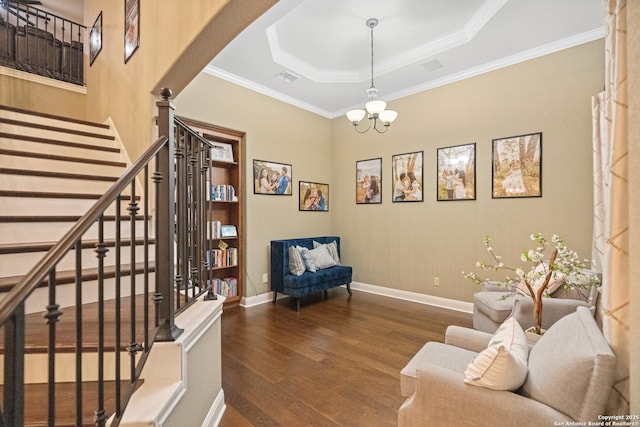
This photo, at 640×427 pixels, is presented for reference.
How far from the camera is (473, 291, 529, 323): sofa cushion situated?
2480 mm

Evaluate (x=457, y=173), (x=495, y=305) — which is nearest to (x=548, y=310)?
(x=495, y=305)

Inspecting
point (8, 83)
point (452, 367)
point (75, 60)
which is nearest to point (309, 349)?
point (452, 367)

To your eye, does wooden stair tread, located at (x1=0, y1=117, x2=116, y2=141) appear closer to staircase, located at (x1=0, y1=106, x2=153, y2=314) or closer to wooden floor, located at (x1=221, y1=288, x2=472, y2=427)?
staircase, located at (x1=0, y1=106, x2=153, y2=314)

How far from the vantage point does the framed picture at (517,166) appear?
3418 millimetres

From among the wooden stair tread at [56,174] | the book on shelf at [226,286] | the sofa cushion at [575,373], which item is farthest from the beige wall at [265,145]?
the sofa cushion at [575,373]

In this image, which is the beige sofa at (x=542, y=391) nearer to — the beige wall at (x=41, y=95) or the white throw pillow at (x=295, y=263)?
the white throw pillow at (x=295, y=263)

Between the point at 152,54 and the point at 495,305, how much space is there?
150 inches

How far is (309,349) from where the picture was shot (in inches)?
111

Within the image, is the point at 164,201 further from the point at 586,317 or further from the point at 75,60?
the point at 75,60

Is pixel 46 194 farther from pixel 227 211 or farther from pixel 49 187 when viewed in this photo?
pixel 227 211

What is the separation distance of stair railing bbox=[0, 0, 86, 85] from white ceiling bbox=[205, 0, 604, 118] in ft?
9.98

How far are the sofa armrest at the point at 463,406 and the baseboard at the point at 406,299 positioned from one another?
2.99 m

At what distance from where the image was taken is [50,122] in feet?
10.2

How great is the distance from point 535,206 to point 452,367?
9.24 feet
